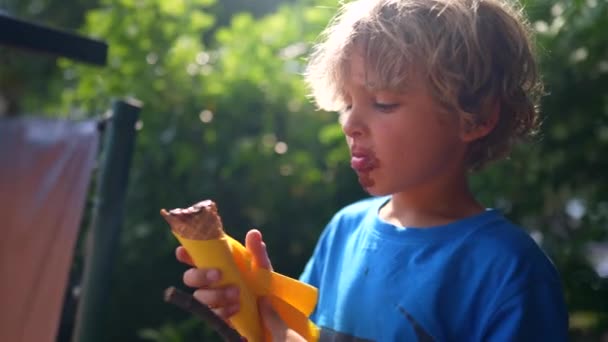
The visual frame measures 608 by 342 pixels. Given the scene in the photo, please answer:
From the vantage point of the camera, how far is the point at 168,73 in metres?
3.29

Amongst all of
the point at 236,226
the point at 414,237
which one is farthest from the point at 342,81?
the point at 236,226

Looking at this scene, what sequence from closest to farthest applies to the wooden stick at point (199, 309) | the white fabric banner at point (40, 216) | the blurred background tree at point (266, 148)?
the wooden stick at point (199, 309)
the white fabric banner at point (40, 216)
the blurred background tree at point (266, 148)

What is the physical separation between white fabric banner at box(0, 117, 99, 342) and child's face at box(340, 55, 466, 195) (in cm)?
119

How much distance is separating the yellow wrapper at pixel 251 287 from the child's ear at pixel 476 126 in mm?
418

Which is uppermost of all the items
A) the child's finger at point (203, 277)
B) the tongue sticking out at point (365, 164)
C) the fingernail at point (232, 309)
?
Result: the tongue sticking out at point (365, 164)

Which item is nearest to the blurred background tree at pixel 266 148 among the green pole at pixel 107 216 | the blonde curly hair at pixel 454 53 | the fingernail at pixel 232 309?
the green pole at pixel 107 216

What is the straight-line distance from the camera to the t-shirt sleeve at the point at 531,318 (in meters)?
1.24

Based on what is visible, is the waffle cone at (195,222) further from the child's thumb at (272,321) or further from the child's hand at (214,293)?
the child's thumb at (272,321)

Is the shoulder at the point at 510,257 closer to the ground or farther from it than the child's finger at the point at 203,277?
farther from it

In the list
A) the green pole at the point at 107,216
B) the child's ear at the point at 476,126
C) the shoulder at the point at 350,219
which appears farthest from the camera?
the green pole at the point at 107,216

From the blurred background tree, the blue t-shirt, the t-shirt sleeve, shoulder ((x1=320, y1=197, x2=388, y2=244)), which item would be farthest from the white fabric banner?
the t-shirt sleeve

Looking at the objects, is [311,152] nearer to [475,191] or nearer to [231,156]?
[231,156]

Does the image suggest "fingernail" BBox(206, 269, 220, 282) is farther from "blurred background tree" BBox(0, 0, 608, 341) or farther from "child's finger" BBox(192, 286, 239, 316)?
"blurred background tree" BBox(0, 0, 608, 341)

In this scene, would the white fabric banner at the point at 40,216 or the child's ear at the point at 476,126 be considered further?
the white fabric banner at the point at 40,216
